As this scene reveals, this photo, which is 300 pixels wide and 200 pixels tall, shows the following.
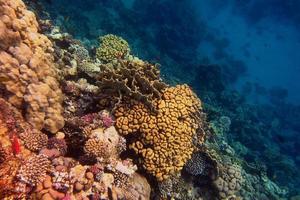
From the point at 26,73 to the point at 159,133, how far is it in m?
2.80

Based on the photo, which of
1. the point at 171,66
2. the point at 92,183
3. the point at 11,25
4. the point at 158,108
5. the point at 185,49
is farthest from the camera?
the point at 185,49

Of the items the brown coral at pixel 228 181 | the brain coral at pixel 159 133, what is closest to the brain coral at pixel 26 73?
the brain coral at pixel 159 133

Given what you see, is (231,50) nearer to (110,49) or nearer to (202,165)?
(110,49)

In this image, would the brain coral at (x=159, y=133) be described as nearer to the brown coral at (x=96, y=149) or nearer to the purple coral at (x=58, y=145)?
the brown coral at (x=96, y=149)

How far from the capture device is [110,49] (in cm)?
960

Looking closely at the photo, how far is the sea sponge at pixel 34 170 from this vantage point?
421cm

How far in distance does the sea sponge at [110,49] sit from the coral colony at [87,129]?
167cm

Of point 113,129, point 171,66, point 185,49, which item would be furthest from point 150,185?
point 185,49

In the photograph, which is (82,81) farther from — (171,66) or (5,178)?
(171,66)

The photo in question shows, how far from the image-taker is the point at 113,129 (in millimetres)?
5809

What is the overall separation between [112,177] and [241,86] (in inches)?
1443

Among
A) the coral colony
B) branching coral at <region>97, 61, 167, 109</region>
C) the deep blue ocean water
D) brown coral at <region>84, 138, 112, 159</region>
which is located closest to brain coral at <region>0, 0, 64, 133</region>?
the coral colony

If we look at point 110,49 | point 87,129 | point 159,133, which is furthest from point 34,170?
point 110,49

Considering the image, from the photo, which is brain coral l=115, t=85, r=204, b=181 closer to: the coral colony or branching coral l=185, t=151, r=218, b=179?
the coral colony
